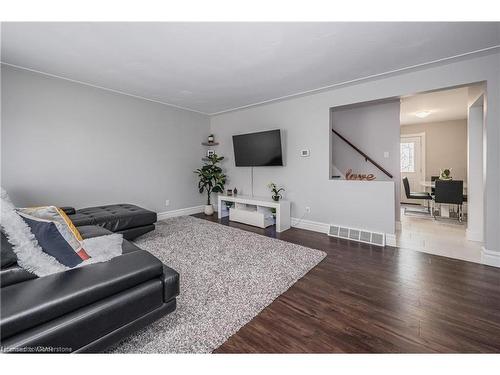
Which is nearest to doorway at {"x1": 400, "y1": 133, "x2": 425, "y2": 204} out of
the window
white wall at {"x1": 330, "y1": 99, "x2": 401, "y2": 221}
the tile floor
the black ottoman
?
the window

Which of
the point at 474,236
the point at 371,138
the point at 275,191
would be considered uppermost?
the point at 371,138

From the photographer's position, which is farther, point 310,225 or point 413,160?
point 413,160

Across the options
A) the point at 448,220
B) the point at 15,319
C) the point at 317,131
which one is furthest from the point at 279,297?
the point at 448,220

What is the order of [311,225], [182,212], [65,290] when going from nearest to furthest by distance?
[65,290] → [311,225] → [182,212]

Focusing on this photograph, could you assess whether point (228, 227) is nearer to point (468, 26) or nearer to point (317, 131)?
point (317, 131)

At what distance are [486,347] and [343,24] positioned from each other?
2536mm

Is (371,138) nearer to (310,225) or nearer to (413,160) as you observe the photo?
(310,225)

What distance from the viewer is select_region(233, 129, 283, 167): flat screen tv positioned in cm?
407

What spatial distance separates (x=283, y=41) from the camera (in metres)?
2.17

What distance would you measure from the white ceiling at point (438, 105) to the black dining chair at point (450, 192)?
1.60 m

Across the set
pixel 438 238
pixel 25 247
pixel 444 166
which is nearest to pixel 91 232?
pixel 25 247

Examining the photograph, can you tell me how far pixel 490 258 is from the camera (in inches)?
96.7

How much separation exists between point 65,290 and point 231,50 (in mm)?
2420

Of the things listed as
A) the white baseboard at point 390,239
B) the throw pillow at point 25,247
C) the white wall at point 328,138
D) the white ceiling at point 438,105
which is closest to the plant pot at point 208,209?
the white wall at point 328,138
